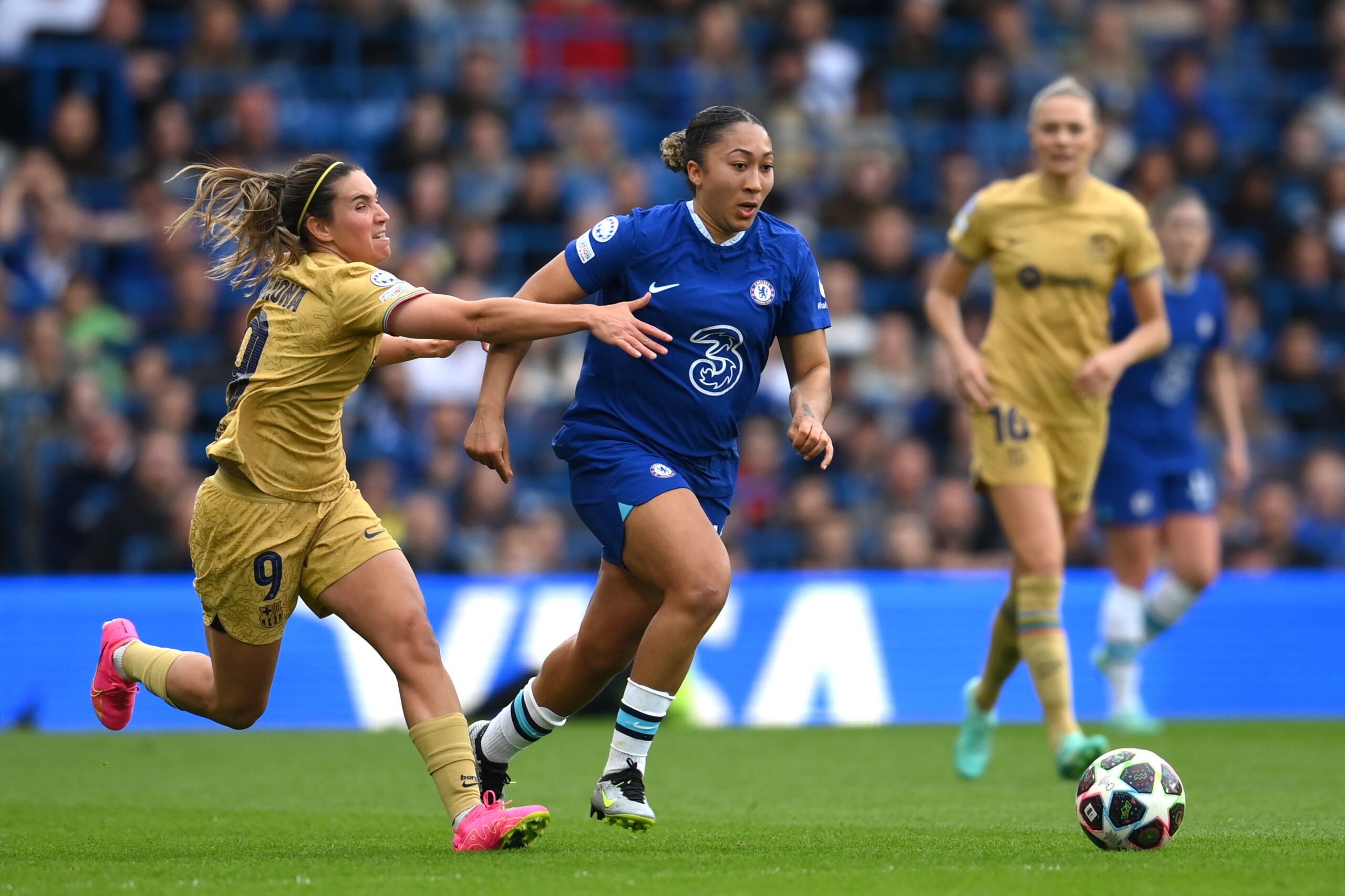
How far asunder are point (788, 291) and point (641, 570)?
113cm

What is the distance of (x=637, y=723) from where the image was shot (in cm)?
563

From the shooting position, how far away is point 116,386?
13.2 meters

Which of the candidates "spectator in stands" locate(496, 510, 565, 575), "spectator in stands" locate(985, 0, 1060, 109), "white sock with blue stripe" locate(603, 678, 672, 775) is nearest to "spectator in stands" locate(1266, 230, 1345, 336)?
"spectator in stands" locate(985, 0, 1060, 109)

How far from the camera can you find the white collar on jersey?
5996 mm

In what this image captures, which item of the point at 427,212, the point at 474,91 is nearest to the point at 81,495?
the point at 427,212

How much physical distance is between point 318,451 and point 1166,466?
236 inches

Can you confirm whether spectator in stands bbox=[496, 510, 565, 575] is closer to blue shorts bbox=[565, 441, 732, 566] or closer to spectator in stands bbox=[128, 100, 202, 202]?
spectator in stands bbox=[128, 100, 202, 202]

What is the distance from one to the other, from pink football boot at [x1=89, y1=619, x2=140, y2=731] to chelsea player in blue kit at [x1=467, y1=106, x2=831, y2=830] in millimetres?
1460

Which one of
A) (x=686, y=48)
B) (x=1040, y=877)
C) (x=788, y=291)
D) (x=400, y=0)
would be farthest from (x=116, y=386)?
(x=1040, y=877)

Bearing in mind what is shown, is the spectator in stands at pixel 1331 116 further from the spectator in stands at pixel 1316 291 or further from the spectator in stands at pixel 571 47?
the spectator in stands at pixel 571 47

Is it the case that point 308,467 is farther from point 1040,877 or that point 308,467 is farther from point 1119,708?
point 1119,708

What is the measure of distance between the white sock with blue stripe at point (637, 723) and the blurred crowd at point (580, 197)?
6.53 m

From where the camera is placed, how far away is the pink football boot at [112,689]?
20.7 ft

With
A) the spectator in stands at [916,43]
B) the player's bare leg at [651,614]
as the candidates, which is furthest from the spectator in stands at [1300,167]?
the player's bare leg at [651,614]
